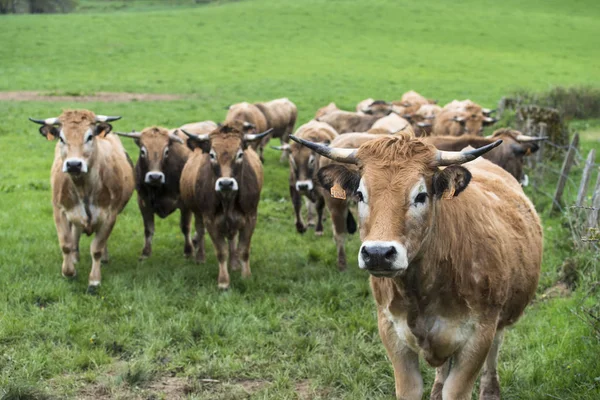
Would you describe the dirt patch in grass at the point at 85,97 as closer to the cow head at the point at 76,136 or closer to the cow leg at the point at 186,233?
the cow leg at the point at 186,233

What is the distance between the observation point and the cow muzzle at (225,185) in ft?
27.9

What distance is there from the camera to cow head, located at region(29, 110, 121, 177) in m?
8.08

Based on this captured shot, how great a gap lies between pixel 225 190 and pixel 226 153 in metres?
0.52

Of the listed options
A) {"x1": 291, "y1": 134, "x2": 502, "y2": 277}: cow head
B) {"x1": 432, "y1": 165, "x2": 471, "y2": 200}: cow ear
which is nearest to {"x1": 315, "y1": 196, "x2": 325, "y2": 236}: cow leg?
{"x1": 291, "y1": 134, "x2": 502, "y2": 277}: cow head

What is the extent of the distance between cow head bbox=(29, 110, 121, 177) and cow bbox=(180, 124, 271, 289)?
119cm

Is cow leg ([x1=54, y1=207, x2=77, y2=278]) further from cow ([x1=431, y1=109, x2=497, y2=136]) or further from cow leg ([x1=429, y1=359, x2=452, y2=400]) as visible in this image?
cow ([x1=431, y1=109, x2=497, y2=136])

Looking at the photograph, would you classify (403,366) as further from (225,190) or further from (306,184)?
(306,184)

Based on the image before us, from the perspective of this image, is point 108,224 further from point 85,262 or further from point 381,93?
point 381,93

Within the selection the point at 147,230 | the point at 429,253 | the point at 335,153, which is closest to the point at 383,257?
the point at 429,253

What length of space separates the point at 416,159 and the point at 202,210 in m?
5.34

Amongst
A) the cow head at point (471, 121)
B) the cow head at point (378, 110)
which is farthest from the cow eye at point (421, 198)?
the cow head at point (378, 110)

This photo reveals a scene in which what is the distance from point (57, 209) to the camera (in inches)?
346

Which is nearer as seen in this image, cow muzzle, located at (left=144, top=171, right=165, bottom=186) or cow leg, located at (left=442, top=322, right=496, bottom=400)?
cow leg, located at (left=442, top=322, right=496, bottom=400)

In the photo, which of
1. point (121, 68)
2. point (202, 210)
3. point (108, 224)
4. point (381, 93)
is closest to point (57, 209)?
point (108, 224)
